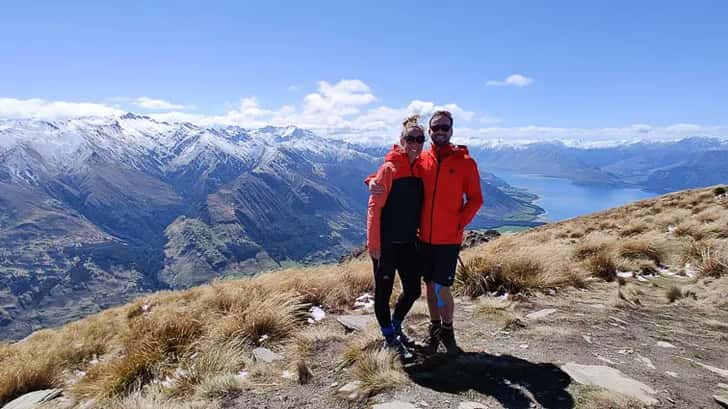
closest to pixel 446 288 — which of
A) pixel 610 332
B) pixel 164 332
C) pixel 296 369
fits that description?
pixel 296 369

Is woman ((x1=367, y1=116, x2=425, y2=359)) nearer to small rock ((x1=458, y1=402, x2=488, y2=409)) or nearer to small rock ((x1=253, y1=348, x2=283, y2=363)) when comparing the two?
small rock ((x1=458, y1=402, x2=488, y2=409))

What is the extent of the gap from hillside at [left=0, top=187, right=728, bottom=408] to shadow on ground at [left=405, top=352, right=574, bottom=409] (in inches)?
0.8

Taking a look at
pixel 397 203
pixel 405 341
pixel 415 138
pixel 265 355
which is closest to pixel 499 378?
pixel 405 341

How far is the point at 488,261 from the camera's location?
8711 mm

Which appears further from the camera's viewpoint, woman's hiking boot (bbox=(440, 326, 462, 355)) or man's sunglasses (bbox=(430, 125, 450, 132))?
woman's hiking boot (bbox=(440, 326, 462, 355))

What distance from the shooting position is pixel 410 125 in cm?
509

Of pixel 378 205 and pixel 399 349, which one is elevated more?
pixel 378 205

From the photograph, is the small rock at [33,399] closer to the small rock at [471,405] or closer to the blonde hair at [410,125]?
the small rock at [471,405]

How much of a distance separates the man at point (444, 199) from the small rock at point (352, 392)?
4.71 feet

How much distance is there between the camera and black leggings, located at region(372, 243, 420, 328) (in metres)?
5.20

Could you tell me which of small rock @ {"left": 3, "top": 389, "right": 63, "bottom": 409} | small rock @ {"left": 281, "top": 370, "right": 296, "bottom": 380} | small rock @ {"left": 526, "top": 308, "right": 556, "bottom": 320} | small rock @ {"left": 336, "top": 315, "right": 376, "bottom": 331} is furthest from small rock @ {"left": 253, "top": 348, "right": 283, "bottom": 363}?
small rock @ {"left": 526, "top": 308, "right": 556, "bottom": 320}

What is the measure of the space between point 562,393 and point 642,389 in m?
0.83

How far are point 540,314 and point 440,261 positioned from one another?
280cm

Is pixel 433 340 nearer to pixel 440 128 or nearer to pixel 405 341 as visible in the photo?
pixel 405 341
